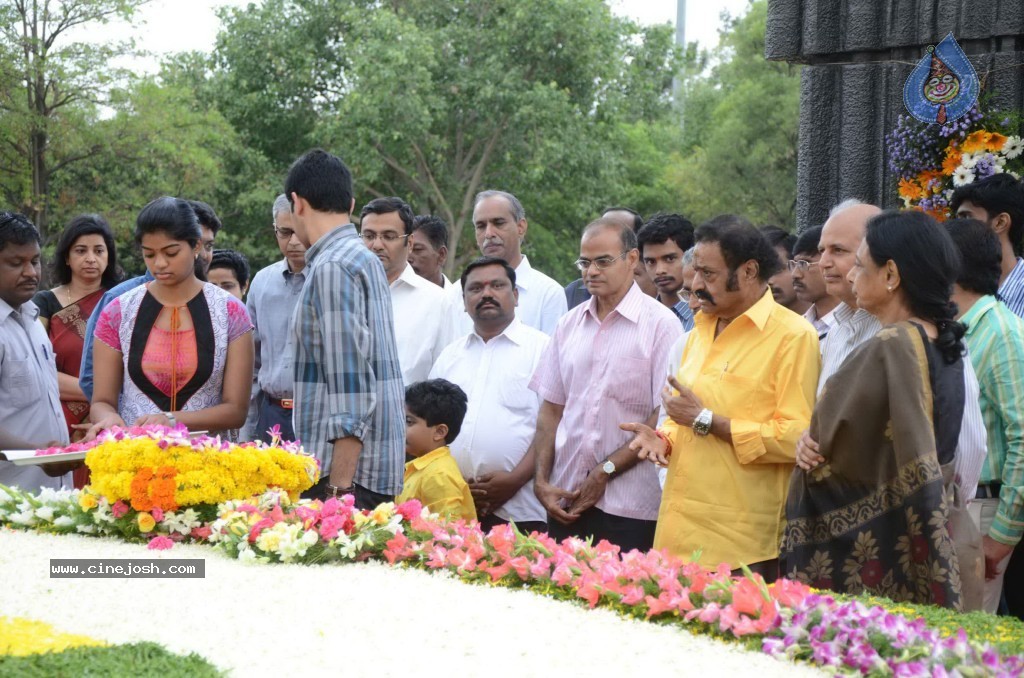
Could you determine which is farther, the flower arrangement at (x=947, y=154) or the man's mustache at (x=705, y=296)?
the flower arrangement at (x=947, y=154)

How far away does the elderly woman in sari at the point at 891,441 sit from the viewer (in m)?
3.47

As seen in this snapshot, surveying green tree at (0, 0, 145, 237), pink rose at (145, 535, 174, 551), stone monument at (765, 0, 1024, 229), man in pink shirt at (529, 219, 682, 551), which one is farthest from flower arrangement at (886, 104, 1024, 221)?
green tree at (0, 0, 145, 237)

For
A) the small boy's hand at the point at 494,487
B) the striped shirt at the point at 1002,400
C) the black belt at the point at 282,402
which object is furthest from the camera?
the black belt at the point at 282,402

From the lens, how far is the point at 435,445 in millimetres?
5656

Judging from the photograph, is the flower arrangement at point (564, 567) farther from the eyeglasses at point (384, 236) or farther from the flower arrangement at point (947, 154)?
the flower arrangement at point (947, 154)

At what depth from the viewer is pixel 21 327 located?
211 inches

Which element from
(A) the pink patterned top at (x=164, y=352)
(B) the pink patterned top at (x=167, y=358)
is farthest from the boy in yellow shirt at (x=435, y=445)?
(B) the pink patterned top at (x=167, y=358)

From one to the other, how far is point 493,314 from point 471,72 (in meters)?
21.9

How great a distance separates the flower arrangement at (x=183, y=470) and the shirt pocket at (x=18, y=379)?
4.13 ft

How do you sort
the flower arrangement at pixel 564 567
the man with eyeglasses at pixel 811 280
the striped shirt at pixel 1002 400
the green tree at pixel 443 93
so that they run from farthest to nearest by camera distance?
the green tree at pixel 443 93 → the man with eyeglasses at pixel 811 280 → the striped shirt at pixel 1002 400 → the flower arrangement at pixel 564 567

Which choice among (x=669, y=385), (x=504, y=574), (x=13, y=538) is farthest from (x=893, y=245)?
(x=13, y=538)

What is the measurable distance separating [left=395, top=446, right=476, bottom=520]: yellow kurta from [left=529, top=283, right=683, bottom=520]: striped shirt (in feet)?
1.42

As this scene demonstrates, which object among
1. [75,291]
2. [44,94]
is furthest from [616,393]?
[44,94]

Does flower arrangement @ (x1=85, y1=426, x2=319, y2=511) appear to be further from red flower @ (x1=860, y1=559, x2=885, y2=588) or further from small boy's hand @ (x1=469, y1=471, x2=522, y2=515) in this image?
red flower @ (x1=860, y1=559, x2=885, y2=588)
